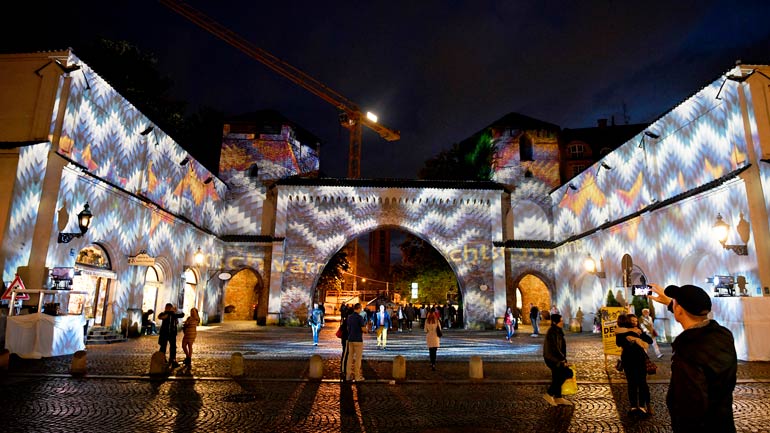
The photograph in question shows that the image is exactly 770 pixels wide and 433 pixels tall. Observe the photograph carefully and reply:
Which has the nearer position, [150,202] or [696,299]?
[696,299]

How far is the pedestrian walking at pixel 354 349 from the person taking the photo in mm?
9734

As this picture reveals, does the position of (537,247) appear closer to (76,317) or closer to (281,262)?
(281,262)

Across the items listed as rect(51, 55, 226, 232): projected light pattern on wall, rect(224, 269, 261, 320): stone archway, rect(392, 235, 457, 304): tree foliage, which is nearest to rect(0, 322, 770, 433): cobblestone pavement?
rect(51, 55, 226, 232): projected light pattern on wall

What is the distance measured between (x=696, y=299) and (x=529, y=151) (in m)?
31.2

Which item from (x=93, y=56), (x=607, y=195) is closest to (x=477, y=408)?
(x=607, y=195)

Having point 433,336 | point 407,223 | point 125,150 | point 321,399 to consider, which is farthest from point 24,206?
point 407,223

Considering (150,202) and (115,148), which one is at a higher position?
(115,148)

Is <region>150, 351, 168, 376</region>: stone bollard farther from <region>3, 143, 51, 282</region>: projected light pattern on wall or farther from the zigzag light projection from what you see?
the zigzag light projection

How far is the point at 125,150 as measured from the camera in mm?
19031

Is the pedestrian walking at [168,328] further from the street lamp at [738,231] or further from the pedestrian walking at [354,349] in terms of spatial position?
the street lamp at [738,231]

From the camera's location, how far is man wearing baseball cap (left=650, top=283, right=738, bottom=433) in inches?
108

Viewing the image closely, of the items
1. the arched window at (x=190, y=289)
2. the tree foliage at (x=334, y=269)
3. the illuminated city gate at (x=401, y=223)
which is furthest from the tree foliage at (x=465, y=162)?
the arched window at (x=190, y=289)

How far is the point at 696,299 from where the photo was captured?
3.06 metres

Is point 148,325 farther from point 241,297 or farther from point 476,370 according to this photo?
point 241,297
